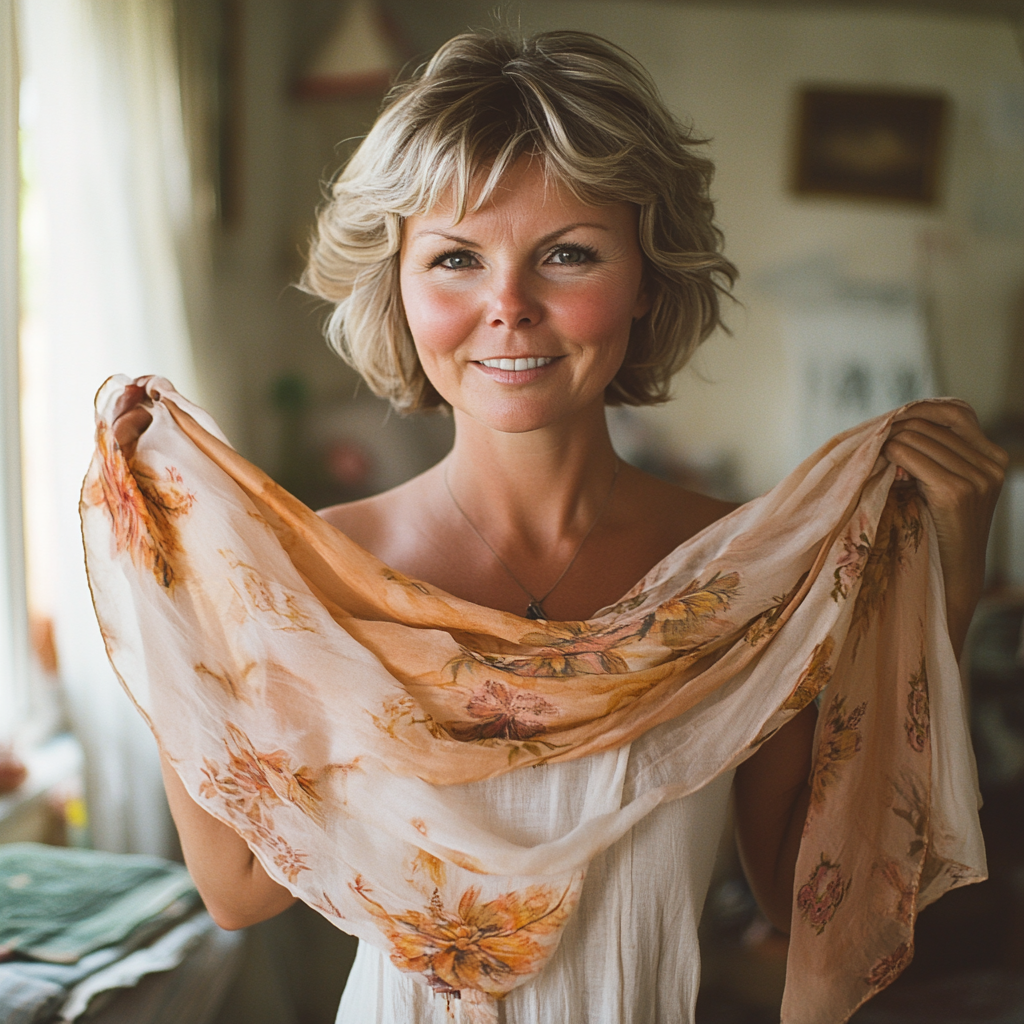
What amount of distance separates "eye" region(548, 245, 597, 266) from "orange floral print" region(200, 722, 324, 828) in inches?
19.3

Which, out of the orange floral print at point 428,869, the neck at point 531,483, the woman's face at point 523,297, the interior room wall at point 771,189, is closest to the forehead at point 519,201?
the woman's face at point 523,297

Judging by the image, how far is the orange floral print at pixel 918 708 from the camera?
2.75 feet

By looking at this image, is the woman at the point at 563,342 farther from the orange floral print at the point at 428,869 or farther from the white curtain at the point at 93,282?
the white curtain at the point at 93,282

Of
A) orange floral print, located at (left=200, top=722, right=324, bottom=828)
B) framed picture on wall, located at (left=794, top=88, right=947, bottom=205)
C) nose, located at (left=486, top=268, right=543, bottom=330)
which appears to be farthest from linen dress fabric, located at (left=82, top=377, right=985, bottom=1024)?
framed picture on wall, located at (left=794, top=88, right=947, bottom=205)

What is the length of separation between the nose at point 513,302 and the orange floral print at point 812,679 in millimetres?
380

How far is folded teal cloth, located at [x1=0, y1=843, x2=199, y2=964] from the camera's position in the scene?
1225 millimetres

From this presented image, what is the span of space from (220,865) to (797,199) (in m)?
2.67

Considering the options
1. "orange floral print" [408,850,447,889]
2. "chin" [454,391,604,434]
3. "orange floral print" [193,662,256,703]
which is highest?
"chin" [454,391,604,434]

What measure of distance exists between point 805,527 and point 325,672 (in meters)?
0.44

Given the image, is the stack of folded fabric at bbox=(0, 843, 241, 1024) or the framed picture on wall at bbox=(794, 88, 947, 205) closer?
the stack of folded fabric at bbox=(0, 843, 241, 1024)

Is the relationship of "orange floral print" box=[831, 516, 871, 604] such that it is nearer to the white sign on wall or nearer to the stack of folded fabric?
the stack of folded fabric

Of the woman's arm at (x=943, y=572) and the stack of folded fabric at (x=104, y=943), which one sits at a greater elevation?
the woman's arm at (x=943, y=572)

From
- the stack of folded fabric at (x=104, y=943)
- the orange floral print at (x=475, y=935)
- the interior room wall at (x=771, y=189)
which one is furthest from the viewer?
the interior room wall at (x=771, y=189)

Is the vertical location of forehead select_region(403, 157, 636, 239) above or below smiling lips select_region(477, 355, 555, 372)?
above
